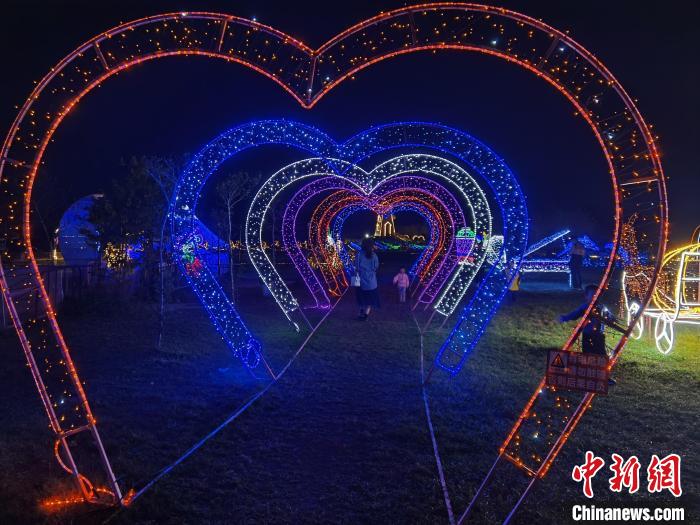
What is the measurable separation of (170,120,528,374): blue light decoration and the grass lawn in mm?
450

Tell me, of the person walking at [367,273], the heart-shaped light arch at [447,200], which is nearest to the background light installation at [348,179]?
the heart-shaped light arch at [447,200]

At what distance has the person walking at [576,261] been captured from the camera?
17.5 meters

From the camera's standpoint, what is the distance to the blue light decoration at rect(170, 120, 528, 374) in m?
7.26

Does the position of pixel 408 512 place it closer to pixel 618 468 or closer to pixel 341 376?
pixel 618 468

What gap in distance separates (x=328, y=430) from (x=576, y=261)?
14.8 m

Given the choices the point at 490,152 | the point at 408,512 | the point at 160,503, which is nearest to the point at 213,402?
the point at 160,503

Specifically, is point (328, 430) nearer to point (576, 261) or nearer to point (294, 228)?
point (294, 228)

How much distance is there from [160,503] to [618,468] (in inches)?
136

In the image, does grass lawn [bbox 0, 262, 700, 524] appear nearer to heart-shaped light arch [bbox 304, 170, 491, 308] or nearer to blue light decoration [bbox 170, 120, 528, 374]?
blue light decoration [bbox 170, 120, 528, 374]

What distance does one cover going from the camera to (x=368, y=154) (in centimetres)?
987

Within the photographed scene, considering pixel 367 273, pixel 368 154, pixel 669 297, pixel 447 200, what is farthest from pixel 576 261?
pixel 368 154

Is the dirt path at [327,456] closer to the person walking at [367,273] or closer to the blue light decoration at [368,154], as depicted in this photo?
the blue light decoration at [368,154]

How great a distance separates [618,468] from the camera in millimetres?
4203

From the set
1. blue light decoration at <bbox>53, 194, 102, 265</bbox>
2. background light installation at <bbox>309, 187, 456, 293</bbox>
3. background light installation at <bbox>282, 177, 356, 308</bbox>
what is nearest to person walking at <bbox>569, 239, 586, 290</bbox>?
background light installation at <bbox>309, 187, 456, 293</bbox>
